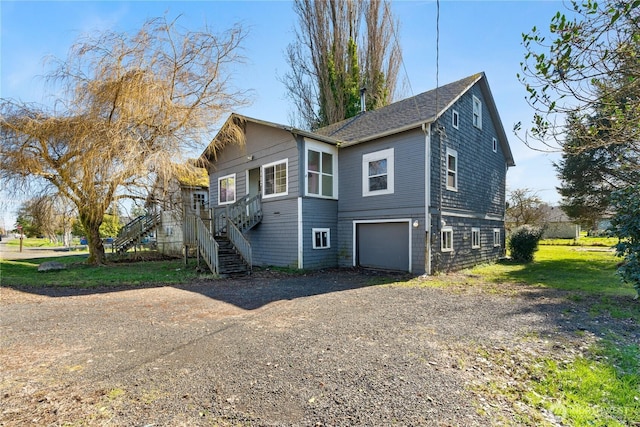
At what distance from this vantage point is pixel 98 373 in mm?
3467

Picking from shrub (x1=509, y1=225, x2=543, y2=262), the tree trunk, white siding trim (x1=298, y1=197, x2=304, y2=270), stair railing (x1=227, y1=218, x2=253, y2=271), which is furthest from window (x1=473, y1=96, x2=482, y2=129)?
the tree trunk

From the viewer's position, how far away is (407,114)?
39.2 feet

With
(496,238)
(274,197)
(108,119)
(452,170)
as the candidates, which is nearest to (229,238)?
(274,197)

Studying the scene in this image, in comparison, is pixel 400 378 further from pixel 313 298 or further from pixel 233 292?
pixel 233 292

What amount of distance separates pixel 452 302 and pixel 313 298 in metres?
3.08

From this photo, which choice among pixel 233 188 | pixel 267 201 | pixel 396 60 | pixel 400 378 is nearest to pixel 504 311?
pixel 400 378

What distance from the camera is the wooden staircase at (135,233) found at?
17.7 m

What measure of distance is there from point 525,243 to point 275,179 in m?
12.2

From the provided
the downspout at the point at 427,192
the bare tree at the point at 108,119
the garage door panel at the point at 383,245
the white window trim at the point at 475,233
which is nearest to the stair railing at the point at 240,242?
the bare tree at the point at 108,119

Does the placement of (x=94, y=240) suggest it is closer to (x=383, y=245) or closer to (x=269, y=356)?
(x=383, y=245)

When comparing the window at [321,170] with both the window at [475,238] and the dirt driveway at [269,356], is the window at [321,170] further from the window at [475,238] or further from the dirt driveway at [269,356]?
the window at [475,238]

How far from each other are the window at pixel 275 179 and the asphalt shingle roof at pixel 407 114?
2750 millimetres

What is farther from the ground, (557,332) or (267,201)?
(267,201)

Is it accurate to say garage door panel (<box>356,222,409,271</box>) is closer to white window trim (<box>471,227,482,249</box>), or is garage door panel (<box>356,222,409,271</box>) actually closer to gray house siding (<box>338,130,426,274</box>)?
gray house siding (<box>338,130,426,274</box>)
